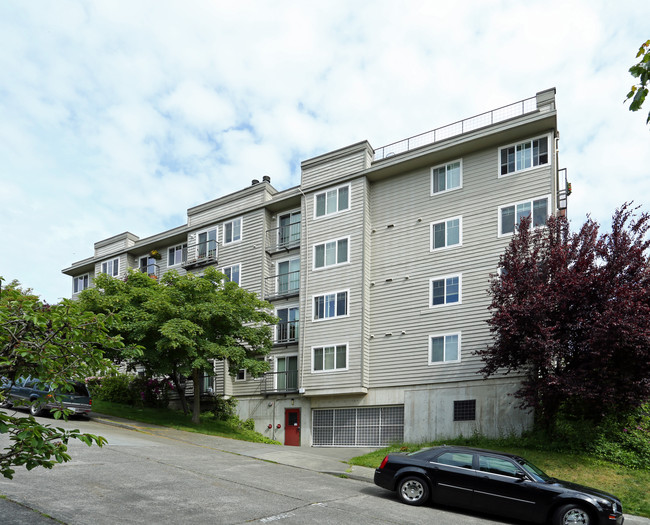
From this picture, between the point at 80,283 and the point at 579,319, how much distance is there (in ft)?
115

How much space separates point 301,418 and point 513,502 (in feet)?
52.9

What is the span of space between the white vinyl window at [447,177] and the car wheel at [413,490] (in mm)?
15182

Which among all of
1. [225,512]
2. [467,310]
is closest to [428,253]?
[467,310]

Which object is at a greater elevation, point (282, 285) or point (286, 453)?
point (282, 285)

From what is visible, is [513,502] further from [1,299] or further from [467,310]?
[467,310]

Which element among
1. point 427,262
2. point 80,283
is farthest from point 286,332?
point 80,283

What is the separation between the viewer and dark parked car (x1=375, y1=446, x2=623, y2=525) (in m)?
11.1

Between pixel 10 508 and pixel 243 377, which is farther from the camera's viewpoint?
pixel 243 377

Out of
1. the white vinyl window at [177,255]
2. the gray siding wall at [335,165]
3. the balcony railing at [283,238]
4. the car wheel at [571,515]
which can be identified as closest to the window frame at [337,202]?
the gray siding wall at [335,165]

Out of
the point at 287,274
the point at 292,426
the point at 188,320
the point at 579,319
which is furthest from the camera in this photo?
the point at 287,274

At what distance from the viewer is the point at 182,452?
1738cm

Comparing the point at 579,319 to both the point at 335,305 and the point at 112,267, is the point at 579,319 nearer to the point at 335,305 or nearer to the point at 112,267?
the point at 335,305

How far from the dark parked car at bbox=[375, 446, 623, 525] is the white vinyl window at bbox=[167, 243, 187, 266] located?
79.4ft

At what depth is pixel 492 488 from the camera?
11633mm
